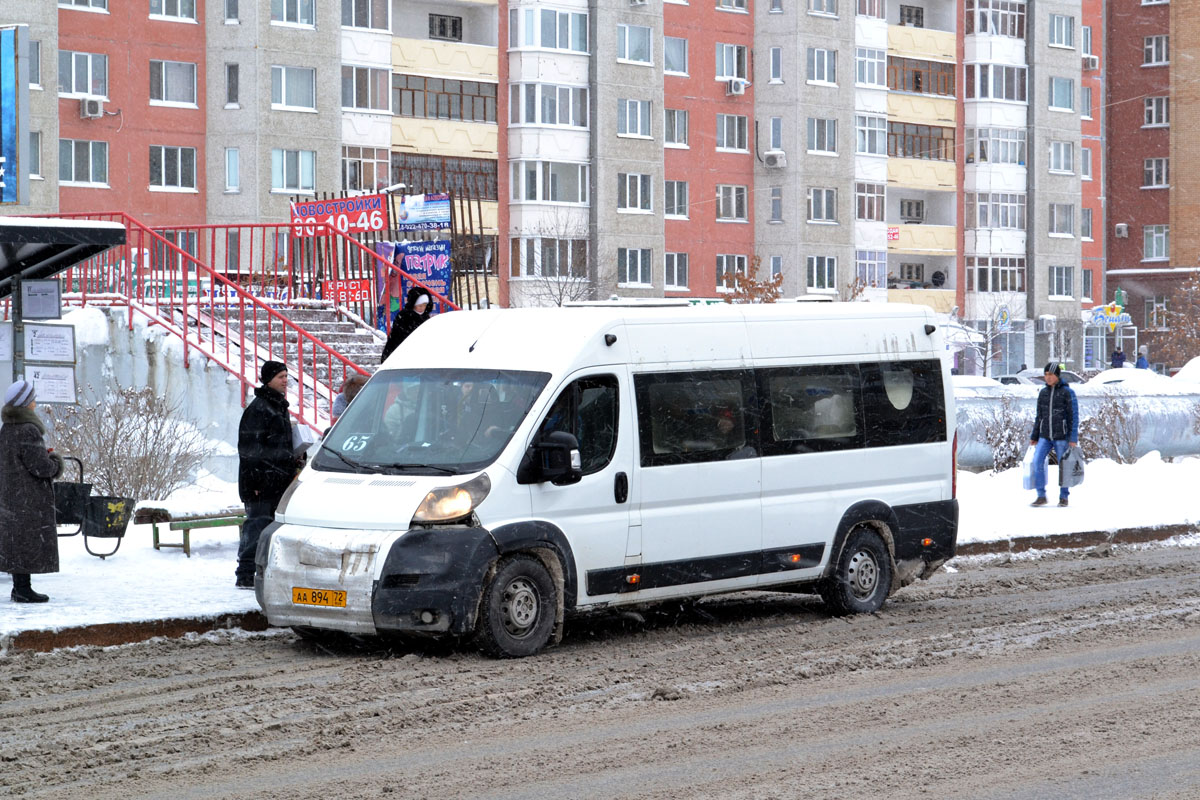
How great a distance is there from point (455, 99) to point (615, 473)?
169ft

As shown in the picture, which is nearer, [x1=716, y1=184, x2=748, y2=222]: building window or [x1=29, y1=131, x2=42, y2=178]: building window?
[x1=29, y1=131, x2=42, y2=178]: building window

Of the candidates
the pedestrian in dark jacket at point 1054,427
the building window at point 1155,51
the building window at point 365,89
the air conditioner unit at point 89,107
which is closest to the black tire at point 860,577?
the pedestrian in dark jacket at point 1054,427

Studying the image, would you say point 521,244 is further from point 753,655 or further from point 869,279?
point 753,655

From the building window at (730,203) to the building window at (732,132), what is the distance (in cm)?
156

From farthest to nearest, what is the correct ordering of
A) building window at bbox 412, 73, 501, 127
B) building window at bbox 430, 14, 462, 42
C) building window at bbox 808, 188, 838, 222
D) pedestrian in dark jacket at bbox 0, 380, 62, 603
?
building window at bbox 808, 188, 838, 222 → building window at bbox 430, 14, 462, 42 → building window at bbox 412, 73, 501, 127 → pedestrian in dark jacket at bbox 0, 380, 62, 603

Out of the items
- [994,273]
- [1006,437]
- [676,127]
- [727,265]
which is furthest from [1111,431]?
[994,273]

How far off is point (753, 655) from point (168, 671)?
3.47 meters

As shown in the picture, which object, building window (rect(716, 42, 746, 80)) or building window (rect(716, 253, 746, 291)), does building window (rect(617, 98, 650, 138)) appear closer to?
building window (rect(716, 42, 746, 80))

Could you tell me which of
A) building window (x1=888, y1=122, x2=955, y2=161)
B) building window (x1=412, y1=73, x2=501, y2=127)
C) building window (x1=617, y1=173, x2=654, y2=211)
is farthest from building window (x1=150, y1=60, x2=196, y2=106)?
building window (x1=888, y1=122, x2=955, y2=161)

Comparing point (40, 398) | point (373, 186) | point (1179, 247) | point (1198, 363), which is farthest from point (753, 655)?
point (1179, 247)

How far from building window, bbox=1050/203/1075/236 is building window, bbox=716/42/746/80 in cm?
1785

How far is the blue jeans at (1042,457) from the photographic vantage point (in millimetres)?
21219

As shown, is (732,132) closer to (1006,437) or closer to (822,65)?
(822,65)

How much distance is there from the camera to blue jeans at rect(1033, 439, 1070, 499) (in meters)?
21.2
